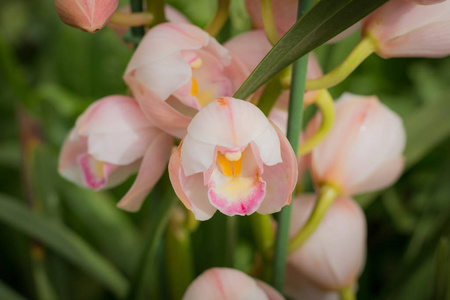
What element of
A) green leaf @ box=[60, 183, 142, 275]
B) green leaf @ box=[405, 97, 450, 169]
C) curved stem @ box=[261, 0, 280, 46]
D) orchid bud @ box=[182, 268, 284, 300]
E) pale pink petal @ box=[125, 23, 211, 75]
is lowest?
green leaf @ box=[60, 183, 142, 275]

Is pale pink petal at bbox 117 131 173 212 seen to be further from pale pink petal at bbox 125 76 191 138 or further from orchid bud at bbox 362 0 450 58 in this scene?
orchid bud at bbox 362 0 450 58

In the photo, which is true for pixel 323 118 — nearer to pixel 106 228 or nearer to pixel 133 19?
pixel 133 19

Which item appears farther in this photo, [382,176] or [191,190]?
[382,176]

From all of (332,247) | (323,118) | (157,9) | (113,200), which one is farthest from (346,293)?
(113,200)

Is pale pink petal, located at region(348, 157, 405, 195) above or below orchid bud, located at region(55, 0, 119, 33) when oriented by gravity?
below

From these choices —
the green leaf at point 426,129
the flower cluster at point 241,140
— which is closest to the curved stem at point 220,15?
the flower cluster at point 241,140

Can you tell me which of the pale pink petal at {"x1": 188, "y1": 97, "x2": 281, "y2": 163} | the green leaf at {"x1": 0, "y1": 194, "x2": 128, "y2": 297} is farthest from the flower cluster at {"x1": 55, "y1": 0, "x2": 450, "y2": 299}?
the green leaf at {"x1": 0, "y1": 194, "x2": 128, "y2": 297}

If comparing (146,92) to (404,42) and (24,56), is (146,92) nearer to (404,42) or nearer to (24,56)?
(404,42)
